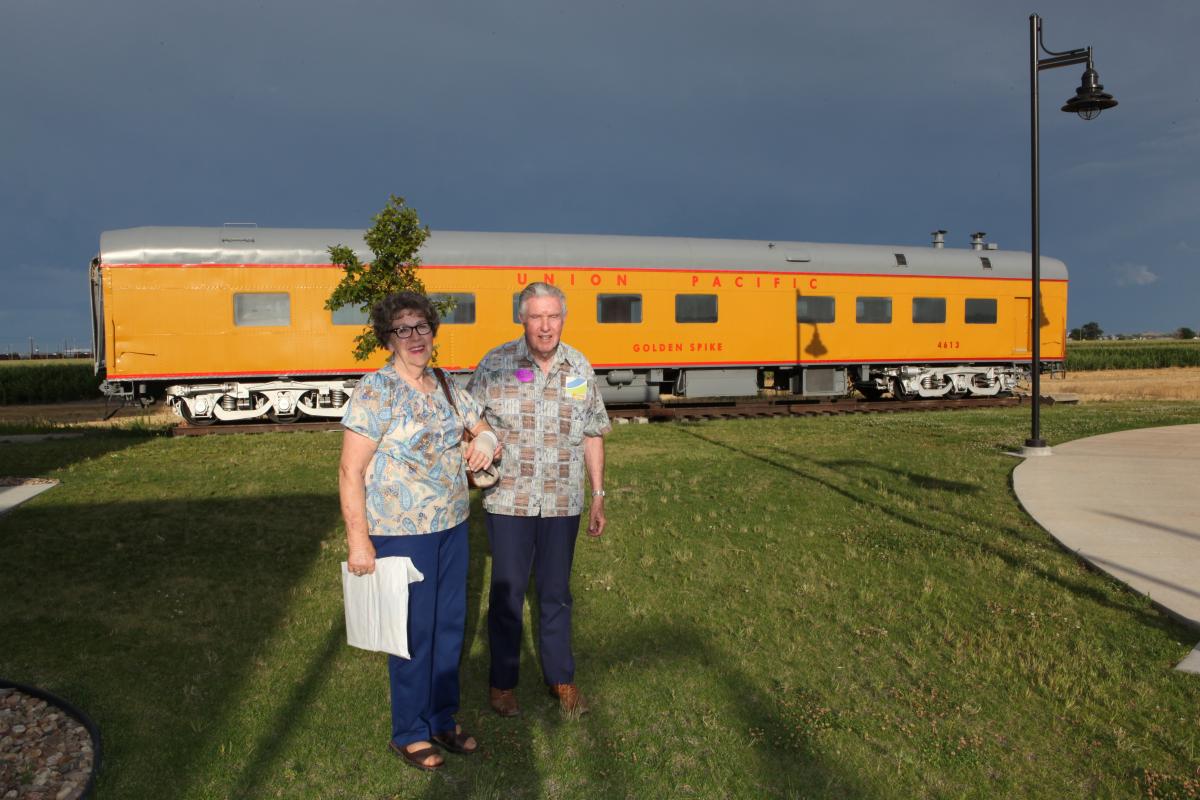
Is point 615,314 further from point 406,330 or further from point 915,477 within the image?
point 406,330

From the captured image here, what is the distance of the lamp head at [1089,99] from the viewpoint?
9492 millimetres

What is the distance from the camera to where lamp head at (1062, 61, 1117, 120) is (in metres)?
9.49

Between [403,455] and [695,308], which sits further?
[695,308]

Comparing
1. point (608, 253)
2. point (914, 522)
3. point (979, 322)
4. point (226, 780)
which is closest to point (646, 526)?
point (914, 522)

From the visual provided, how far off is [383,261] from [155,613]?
28.2ft

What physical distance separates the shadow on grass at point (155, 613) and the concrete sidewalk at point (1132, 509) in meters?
4.69

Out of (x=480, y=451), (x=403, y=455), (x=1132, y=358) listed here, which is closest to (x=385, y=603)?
(x=403, y=455)

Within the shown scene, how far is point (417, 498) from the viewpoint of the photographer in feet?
9.70

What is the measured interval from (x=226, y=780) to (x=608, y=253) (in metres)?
12.6

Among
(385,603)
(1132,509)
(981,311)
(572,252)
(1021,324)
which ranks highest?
(572,252)

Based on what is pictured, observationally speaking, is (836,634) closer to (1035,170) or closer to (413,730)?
(413,730)

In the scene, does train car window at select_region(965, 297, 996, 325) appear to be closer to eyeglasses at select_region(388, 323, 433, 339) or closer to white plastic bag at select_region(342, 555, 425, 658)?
eyeglasses at select_region(388, 323, 433, 339)

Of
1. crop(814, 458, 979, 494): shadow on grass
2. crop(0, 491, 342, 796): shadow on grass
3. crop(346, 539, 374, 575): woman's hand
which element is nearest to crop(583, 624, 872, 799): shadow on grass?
crop(346, 539, 374, 575): woman's hand

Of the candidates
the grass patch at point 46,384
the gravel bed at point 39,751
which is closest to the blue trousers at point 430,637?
the gravel bed at point 39,751
